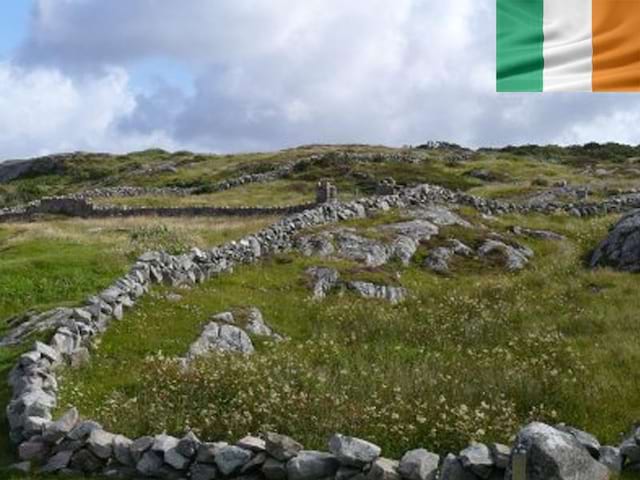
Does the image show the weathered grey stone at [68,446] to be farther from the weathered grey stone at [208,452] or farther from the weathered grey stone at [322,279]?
the weathered grey stone at [322,279]

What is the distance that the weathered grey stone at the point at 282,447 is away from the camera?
12391 millimetres

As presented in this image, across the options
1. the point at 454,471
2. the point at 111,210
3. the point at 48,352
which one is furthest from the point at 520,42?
the point at 111,210

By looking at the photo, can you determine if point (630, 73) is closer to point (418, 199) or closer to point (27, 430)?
point (27, 430)

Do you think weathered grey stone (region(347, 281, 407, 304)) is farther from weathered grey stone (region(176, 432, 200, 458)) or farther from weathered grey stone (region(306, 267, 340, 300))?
weathered grey stone (region(176, 432, 200, 458))

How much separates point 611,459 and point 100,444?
711 centimetres

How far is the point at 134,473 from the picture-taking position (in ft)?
43.5

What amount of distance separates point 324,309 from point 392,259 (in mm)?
8762

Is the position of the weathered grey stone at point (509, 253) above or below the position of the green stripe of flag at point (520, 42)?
below

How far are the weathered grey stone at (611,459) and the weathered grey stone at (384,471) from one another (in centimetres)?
252

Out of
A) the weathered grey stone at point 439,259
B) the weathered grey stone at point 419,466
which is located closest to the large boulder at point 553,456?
the weathered grey stone at point 419,466

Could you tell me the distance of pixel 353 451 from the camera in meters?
11.9

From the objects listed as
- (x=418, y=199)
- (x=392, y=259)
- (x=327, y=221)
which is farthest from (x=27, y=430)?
(x=418, y=199)

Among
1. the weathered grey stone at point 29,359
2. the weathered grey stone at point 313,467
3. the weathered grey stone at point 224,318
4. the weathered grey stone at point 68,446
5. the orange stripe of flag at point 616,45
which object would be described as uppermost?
the orange stripe of flag at point 616,45

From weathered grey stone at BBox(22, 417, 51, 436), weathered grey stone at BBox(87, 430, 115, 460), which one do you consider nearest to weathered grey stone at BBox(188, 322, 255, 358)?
weathered grey stone at BBox(22, 417, 51, 436)
